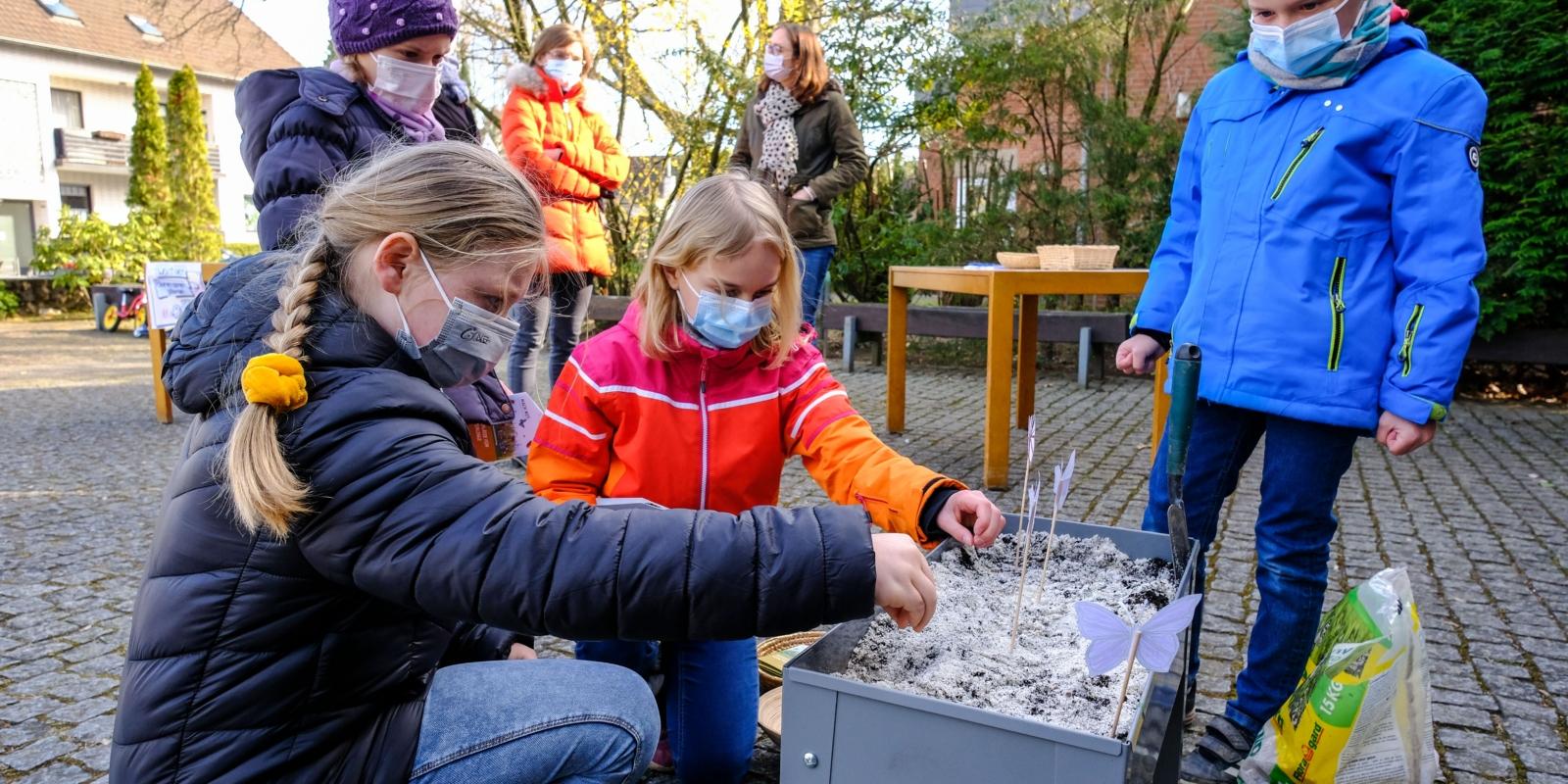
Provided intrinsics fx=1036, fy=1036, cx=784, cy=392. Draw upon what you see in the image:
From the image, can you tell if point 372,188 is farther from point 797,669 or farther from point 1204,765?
point 1204,765

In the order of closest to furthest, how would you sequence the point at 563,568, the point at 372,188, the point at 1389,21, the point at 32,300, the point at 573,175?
the point at 563,568 < the point at 372,188 < the point at 1389,21 < the point at 573,175 < the point at 32,300

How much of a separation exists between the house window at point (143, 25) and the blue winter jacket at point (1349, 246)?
116 feet

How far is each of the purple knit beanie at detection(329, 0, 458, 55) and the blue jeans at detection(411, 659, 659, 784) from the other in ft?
6.43

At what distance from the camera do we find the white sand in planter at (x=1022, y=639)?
1422 millimetres

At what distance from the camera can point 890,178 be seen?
405 inches

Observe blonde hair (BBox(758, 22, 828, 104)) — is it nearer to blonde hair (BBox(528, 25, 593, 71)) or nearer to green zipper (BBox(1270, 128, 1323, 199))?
blonde hair (BBox(528, 25, 593, 71))

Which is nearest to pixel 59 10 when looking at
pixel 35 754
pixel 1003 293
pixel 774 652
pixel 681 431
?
pixel 1003 293

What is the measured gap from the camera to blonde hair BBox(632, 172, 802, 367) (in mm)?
2146

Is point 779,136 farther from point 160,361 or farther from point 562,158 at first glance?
point 160,361

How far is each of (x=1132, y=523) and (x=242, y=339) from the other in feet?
11.5

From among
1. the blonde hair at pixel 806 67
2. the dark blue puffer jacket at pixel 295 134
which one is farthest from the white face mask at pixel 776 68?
the dark blue puffer jacket at pixel 295 134

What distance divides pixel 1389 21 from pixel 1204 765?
5.15 feet

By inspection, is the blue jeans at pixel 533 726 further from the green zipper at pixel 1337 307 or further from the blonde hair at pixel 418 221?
the green zipper at pixel 1337 307

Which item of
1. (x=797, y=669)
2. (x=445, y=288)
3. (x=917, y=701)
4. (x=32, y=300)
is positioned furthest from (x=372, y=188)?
(x=32, y=300)
